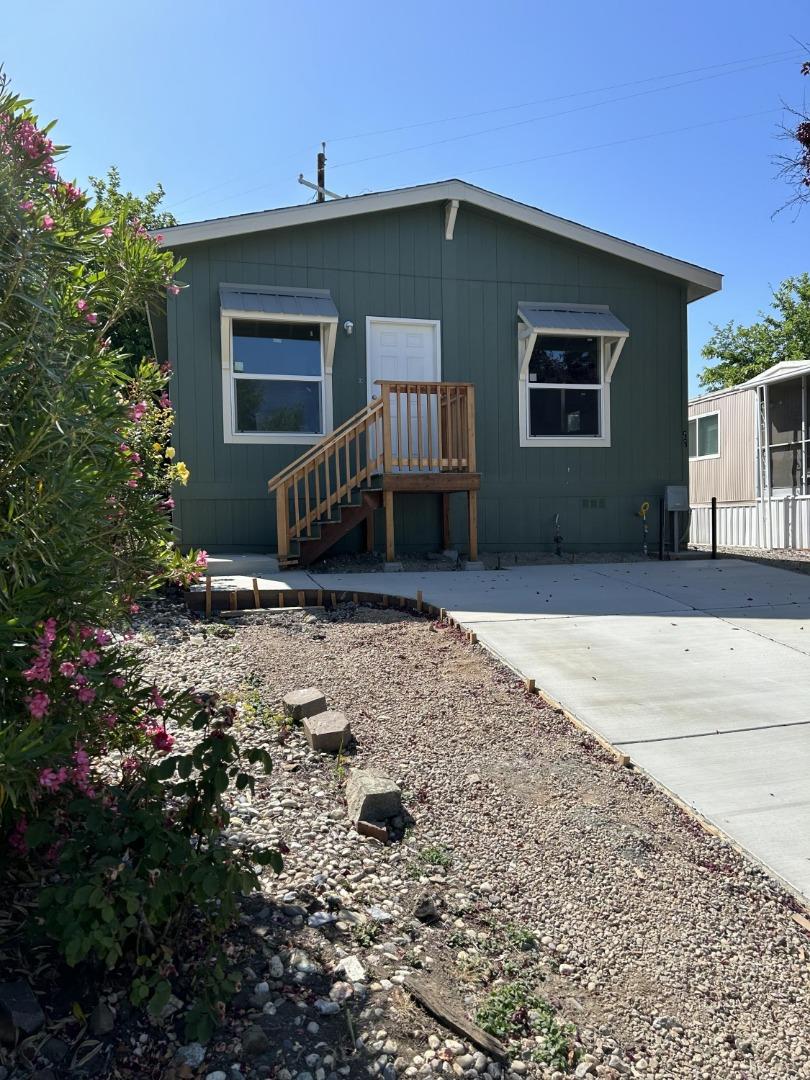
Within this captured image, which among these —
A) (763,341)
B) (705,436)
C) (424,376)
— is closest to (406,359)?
(424,376)

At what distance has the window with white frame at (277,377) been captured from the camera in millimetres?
8586

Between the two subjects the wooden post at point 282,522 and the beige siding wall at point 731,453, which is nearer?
the wooden post at point 282,522

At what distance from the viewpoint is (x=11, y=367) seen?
1523 millimetres

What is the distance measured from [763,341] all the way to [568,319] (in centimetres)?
2323

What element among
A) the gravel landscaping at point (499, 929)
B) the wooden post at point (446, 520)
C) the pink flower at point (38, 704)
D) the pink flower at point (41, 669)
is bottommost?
the gravel landscaping at point (499, 929)

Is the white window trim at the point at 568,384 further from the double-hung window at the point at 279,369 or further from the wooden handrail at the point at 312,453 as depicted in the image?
the double-hung window at the point at 279,369

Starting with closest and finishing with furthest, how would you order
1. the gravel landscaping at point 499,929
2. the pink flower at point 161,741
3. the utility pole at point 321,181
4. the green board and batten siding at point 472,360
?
1. the gravel landscaping at point 499,929
2. the pink flower at point 161,741
3. the green board and batten siding at point 472,360
4. the utility pole at point 321,181

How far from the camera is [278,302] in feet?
27.7

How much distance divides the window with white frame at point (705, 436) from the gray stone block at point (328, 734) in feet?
48.8

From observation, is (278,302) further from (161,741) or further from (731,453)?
(731,453)

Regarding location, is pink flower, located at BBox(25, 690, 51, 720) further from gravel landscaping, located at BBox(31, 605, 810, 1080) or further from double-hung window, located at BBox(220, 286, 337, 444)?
double-hung window, located at BBox(220, 286, 337, 444)

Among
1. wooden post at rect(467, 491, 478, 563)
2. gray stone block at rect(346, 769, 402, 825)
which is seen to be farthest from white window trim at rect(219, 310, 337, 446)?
gray stone block at rect(346, 769, 402, 825)

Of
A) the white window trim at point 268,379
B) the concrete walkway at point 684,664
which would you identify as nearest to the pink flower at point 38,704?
the concrete walkway at point 684,664

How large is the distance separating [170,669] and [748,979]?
10.9ft
